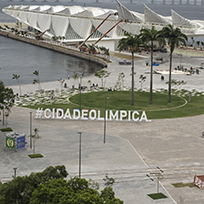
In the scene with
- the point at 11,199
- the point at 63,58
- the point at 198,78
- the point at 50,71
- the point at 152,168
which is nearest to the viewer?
the point at 11,199

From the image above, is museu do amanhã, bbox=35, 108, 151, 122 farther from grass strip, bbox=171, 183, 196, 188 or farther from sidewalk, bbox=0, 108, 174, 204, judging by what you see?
grass strip, bbox=171, 183, 196, 188

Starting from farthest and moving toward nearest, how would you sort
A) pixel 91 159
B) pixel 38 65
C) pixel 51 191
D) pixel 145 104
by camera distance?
pixel 38 65 → pixel 145 104 → pixel 91 159 → pixel 51 191

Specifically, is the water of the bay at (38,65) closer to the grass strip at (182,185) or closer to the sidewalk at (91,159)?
the sidewalk at (91,159)

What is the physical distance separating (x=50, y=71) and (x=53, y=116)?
69.2 m

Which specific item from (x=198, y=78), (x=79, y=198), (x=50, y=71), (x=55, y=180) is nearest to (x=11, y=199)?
(x=55, y=180)

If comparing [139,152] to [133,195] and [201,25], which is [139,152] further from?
[201,25]

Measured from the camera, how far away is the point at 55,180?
3784cm

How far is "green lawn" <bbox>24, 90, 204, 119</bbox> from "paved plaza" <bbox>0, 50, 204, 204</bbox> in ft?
14.5

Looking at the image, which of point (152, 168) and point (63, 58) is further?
point (63, 58)

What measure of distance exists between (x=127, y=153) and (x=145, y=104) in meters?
30.2

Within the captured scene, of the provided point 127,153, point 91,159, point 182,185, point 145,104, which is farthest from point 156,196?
point 145,104

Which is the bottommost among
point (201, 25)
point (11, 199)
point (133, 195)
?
point (133, 195)

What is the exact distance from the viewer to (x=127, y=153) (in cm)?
6203

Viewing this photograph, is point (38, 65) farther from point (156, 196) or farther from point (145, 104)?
point (156, 196)
